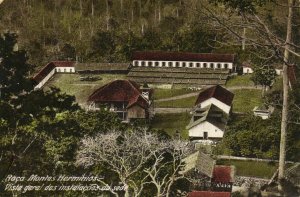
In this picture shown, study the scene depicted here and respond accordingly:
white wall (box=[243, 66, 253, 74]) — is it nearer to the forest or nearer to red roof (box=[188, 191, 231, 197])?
the forest

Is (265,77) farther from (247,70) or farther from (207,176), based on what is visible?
(207,176)

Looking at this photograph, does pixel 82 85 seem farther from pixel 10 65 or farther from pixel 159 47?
pixel 10 65

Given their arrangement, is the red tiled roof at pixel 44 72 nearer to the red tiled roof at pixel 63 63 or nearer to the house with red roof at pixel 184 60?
the red tiled roof at pixel 63 63

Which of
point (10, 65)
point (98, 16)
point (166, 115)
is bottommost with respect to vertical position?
point (166, 115)

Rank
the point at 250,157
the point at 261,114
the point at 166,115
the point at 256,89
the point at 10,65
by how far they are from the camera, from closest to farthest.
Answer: the point at 10,65 → the point at 250,157 → the point at 261,114 → the point at 166,115 → the point at 256,89

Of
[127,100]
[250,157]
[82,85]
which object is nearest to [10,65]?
[250,157]

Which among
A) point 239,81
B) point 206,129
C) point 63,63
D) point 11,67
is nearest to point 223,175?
point 206,129

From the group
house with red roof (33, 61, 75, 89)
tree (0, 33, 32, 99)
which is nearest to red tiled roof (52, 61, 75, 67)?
house with red roof (33, 61, 75, 89)
